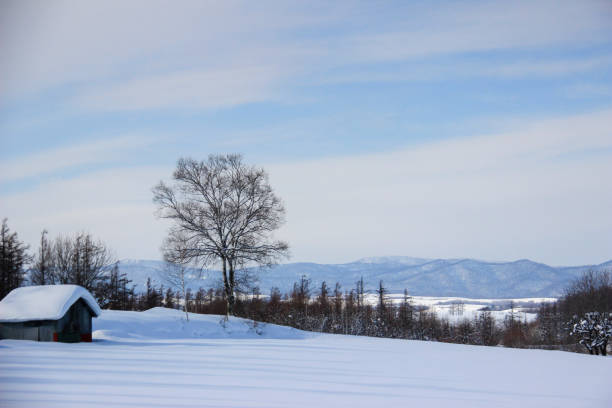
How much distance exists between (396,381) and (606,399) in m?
4.95

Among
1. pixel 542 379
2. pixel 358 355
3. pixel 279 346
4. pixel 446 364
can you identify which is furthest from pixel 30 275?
pixel 542 379

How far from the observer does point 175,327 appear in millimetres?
30109

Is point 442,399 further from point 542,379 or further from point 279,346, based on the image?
point 279,346

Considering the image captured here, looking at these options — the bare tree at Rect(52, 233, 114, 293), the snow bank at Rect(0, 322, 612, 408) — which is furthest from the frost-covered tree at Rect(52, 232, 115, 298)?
the snow bank at Rect(0, 322, 612, 408)

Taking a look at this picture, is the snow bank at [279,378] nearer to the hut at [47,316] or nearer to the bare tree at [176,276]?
the hut at [47,316]

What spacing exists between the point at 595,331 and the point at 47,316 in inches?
1568

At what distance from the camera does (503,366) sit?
1988 centimetres

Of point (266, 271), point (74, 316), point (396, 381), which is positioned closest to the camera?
point (396, 381)

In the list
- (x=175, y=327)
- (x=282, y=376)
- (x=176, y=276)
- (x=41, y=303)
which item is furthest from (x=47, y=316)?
(x=282, y=376)

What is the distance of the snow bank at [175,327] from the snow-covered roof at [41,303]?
8.87 feet

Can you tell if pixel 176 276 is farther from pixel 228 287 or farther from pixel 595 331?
pixel 595 331

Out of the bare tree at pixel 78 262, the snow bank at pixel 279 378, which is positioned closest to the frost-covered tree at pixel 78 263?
the bare tree at pixel 78 262

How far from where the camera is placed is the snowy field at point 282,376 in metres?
11.9

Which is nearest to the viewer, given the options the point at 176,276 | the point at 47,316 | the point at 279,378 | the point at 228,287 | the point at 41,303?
the point at 279,378
